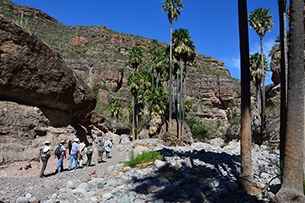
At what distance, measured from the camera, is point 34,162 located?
40.4 feet

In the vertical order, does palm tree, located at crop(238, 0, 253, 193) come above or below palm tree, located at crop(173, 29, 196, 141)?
below

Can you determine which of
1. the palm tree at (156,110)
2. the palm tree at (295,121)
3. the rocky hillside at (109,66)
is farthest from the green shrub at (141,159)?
the rocky hillside at (109,66)

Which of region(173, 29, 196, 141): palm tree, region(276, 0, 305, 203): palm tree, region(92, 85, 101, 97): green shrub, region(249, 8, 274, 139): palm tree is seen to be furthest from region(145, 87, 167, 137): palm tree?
region(92, 85, 101, 97): green shrub

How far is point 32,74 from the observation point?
1264 cm

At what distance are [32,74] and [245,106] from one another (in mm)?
9782

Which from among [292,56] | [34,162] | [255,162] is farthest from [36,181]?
[255,162]

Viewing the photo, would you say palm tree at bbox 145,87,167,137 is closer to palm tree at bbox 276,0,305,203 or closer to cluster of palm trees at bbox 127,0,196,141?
cluster of palm trees at bbox 127,0,196,141

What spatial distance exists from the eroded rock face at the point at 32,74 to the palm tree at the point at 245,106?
366 inches

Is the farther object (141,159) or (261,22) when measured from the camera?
(261,22)

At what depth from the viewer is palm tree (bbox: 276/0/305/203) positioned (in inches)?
218

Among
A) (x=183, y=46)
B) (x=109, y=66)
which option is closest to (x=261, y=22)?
(x=183, y=46)

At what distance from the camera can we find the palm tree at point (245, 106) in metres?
7.59

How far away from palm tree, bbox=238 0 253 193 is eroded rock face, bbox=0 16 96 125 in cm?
930

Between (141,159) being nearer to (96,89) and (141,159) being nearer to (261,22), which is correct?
(261,22)
